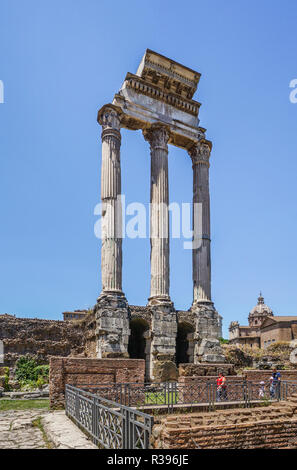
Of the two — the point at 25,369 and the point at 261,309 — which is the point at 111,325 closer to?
the point at 25,369

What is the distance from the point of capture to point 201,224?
21.9 metres

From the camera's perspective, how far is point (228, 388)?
12.8 meters

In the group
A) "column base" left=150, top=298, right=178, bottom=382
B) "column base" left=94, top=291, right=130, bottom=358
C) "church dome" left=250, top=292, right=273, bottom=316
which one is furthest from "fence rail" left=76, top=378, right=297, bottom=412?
"church dome" left=250, top=292, right=273, bottom=316

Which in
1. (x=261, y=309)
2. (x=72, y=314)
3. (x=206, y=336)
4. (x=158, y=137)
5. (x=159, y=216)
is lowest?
(x=72, y=314)

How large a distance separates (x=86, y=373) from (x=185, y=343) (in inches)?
427

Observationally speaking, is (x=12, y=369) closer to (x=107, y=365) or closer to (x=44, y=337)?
(x=44, y=337)

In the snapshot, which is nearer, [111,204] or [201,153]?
[111,204]

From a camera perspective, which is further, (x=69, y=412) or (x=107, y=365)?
(x=107, y=365)

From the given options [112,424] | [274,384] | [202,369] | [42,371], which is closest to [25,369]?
[42,371]

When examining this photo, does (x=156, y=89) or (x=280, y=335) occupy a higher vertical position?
(x=156, y=89)

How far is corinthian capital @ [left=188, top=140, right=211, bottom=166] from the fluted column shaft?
16.7ft

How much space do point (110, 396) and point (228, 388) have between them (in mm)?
4255
